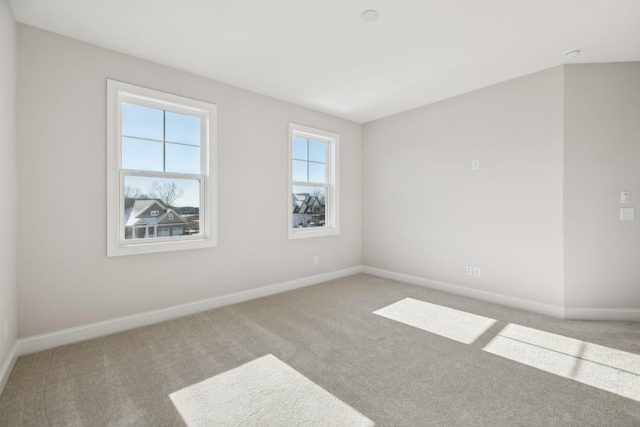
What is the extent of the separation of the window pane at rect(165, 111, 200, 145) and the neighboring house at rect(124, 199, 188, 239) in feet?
2.42

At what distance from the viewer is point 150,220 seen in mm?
3068

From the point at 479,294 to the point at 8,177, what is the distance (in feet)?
15.6

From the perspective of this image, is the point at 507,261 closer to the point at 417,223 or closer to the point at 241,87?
the point at 417,223

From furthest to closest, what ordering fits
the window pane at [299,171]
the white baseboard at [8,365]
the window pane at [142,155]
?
the window pane at [299,171] → the window pane at [142,155] → the white baseboard at [8,365]

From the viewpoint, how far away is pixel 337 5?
2.17m

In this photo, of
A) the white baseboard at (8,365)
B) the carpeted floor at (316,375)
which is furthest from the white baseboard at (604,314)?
the white baseboard at (8,365)

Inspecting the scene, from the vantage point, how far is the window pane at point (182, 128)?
10.4 feet

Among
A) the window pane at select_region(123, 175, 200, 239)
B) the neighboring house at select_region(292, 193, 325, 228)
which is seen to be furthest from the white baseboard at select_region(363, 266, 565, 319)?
the window pane at select_region(123, 175, 200, 239)

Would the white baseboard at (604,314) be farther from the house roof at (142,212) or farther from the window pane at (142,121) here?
the window pane at (142,121)

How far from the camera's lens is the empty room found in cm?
196

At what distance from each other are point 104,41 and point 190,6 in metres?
1.06

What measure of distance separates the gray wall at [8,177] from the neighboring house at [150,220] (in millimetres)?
795

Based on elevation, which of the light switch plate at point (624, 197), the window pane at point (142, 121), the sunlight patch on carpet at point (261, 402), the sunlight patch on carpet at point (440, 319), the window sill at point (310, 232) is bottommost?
the sunlight patch on carpet at point (261, 402)

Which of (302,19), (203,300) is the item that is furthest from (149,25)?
(203,300)
